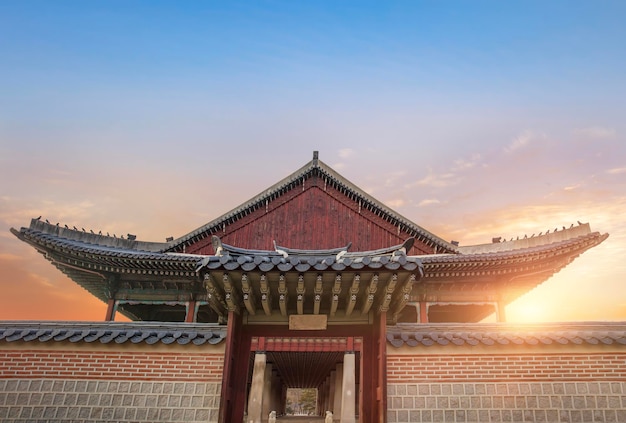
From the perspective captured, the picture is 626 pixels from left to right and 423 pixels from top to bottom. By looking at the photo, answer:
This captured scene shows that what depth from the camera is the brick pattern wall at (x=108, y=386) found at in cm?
747

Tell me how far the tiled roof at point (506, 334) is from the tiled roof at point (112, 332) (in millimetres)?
3315

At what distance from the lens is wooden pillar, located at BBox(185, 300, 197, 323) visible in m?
17.3

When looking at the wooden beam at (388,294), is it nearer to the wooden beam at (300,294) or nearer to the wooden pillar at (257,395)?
the wooden beam at (300,294)

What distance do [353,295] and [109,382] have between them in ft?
14.8

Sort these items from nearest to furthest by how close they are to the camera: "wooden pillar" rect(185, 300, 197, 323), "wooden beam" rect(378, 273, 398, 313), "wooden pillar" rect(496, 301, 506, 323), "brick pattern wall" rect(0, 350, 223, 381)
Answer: "wooden beam" rect(378, 273, 398, 313), "brick pattern wall" rect(0, 350, 223, 381), "wooden pillar" rect(496, 301, 506, 323), "wooden pillar" rect(185, 300, 197, 323)

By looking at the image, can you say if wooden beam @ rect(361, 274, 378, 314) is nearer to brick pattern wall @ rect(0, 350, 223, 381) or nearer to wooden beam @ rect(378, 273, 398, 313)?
wooden beam @ rect(378, 273, 398, 313)

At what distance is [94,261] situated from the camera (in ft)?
53.7

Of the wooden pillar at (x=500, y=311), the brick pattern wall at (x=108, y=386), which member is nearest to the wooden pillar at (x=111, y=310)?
the brick pattern wall at (x=108, y=386)

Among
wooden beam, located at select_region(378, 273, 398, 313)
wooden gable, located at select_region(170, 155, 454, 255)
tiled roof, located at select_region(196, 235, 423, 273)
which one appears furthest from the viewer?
wooden gable, located at select_region(170, 155, 454, 255)

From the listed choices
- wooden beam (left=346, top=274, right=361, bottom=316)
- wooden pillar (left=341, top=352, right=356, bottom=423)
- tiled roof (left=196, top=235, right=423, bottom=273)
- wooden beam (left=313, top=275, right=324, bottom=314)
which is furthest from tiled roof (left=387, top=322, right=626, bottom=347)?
tiled roof (left=196, top=235, right=423, bottom=273)

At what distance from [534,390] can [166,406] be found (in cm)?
623

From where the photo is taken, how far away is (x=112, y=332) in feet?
26.1

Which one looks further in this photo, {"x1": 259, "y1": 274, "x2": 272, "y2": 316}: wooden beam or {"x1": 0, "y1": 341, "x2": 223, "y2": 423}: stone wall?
{"x1": 0, "y1": 341, "x2": 223, "y2": 423}: stone wall

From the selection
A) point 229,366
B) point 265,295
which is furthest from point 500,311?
point 229,366
